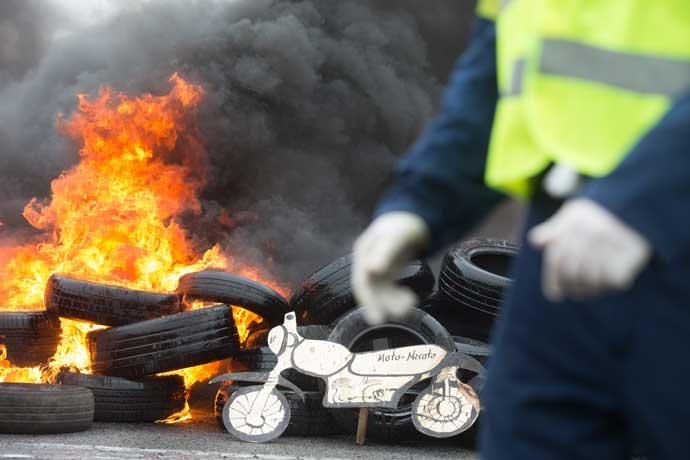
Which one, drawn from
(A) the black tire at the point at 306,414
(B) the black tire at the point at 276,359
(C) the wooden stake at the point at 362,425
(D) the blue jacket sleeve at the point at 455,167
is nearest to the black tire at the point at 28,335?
(B) the black tire at the point at 276,359

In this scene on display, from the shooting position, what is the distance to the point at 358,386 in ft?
18.0

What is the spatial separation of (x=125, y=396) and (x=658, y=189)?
227 inches

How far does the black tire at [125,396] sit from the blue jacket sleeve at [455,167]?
5329mm

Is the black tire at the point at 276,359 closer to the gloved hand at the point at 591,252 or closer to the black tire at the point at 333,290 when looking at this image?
the black tire at the point at 333,290

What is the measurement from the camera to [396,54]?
42.9ft

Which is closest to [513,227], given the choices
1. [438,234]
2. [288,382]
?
[288,382]

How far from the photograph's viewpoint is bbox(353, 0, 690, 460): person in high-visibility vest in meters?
0.81

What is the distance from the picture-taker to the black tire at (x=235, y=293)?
666 cm

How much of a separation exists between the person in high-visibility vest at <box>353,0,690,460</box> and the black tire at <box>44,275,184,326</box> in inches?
217

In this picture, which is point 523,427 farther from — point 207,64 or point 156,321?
point 207,64

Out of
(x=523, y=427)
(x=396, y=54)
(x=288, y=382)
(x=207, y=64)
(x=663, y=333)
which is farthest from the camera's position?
(x=396, y=54)

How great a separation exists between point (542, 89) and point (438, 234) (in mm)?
252

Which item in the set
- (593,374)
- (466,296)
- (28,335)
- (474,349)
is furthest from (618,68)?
(28,335)

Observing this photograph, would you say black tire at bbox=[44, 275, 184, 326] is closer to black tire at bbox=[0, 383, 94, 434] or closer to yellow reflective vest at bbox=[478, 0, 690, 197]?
black tire at bbox=[0, 383, 94, 434]
